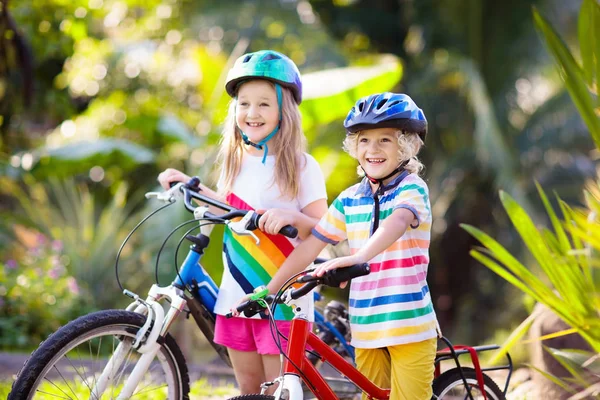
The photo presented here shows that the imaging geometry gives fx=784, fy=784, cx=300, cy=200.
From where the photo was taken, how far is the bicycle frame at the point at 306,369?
260 centimetres

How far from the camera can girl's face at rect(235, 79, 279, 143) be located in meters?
3.29

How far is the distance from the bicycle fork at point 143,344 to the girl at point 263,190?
0.28 meters

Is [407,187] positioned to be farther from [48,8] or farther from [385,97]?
[48,8]

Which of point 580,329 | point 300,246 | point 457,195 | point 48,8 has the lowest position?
point 580,329

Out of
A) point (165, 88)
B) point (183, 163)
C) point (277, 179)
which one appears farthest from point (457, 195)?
point (277, 179)

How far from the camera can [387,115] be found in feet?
9.68

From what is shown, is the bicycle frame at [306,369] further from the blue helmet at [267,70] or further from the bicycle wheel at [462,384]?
the blue helmet at [267,70]

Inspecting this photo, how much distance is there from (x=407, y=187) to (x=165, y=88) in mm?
12575

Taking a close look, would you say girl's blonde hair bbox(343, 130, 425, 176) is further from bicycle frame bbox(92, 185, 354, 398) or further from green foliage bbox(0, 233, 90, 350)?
green foliage bbox(0, 233, 90, 350)

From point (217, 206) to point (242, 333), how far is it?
1.88 feet

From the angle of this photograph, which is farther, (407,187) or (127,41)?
(127,41)

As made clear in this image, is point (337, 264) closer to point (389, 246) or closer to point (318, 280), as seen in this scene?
point (318, 280)

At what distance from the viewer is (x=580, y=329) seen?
8.93 ft

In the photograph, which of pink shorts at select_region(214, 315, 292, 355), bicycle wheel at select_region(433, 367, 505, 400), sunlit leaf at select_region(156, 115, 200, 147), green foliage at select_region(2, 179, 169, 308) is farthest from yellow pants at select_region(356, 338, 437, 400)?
sunlit leaf at select_region(156, 115, 200, 147)
